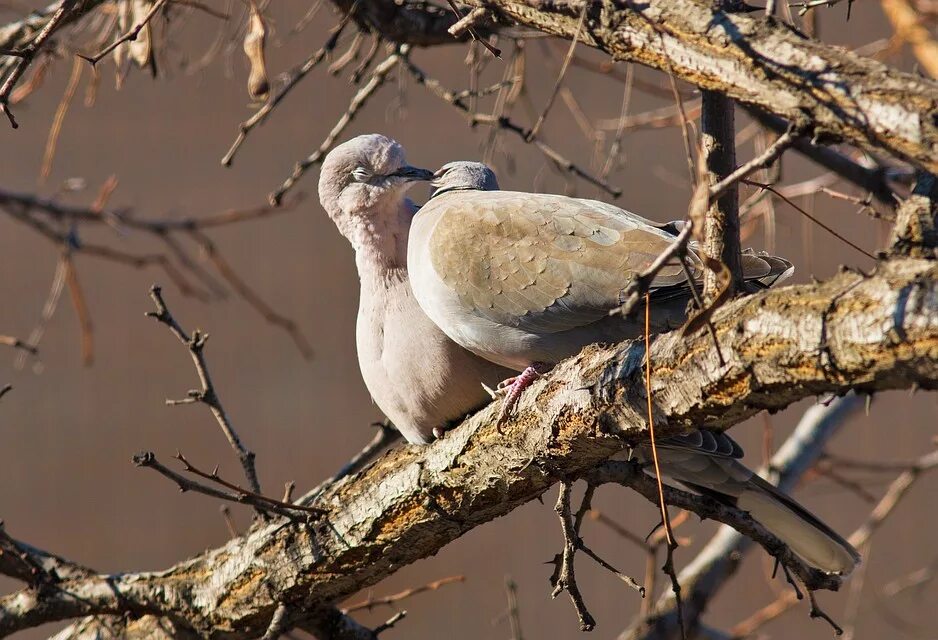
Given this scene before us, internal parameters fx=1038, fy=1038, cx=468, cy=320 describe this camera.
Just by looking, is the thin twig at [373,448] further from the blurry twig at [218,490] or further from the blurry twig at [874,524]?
the blurry twig at [874,524]

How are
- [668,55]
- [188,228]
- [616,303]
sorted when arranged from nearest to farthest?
[668,55]
[616,303]
[188,228]

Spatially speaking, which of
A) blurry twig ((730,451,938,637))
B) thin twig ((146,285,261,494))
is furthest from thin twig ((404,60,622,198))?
blurry twig ((730,451,938,637))

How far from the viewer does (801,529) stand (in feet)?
6.53

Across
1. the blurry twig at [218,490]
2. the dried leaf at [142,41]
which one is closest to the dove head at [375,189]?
the dried leaf at [142,41]

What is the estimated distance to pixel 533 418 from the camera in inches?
61.9

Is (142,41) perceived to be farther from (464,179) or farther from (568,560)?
(568,560)

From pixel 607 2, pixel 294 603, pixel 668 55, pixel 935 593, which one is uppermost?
pixel 607 2

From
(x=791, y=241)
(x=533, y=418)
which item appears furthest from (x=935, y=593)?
(x=533, y=418)

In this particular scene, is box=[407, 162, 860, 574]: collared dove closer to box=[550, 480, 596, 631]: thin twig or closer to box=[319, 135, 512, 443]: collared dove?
box=[319, 135, 512, 443]: collared dove

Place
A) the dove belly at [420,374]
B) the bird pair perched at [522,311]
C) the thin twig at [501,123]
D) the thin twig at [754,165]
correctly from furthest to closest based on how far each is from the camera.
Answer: the thin twig at [501,123] → the dove belly at [420,374] → the bird pair perched at [522,311] → the thin twig at [754,165]

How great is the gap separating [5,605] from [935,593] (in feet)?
15.3

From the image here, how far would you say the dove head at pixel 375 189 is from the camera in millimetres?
2408

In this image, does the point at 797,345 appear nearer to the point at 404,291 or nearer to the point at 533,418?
the point at 533,418

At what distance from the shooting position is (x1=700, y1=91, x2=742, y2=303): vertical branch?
4.99 feet
